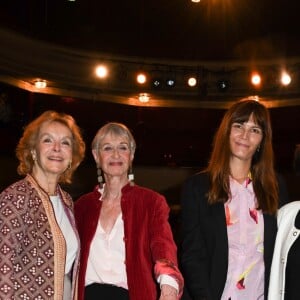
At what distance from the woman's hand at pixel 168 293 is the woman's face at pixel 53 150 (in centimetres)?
75

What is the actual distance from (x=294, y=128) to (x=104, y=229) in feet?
32.3

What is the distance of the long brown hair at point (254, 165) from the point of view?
253 cm

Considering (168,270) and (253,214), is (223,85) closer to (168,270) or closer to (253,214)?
(253,214)

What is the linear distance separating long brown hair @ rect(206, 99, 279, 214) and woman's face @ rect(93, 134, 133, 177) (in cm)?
44

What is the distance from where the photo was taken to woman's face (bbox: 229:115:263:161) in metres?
2.56

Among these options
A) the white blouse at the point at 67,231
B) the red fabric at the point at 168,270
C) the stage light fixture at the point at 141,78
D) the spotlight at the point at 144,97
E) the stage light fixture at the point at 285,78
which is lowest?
the red fabric at the point at 168,270

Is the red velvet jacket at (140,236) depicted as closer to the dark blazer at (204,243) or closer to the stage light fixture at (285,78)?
the dark blazer at (204,243)

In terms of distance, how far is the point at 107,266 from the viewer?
2537 millimetres

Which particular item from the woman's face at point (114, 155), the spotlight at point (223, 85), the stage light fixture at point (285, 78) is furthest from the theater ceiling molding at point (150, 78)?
the woman's face at point (114, 155)

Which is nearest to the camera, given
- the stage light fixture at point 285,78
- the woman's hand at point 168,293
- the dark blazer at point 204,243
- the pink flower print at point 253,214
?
the woman's hand at point 168,293

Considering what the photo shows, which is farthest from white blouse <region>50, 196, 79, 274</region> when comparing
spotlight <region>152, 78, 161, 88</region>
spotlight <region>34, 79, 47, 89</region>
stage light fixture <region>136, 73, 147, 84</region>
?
Answer: spotlight <region>152, 78, 161, 88</region>

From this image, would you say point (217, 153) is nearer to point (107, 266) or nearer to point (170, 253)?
point (170, 253)

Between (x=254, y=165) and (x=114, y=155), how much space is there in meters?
0.70

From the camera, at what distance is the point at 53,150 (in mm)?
2545
